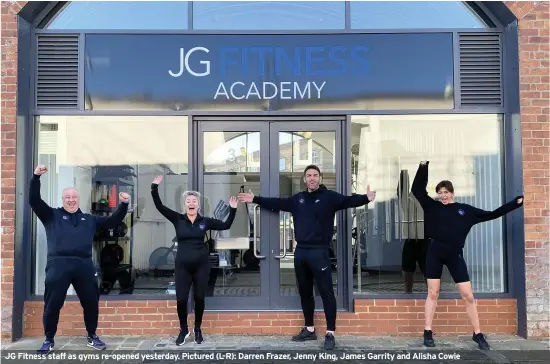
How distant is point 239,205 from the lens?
619 cm

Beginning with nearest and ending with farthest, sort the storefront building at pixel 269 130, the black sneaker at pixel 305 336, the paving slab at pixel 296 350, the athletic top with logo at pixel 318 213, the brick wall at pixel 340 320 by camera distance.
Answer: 1. the paving slab at pixel 296 350
2. the athletic top with logo at pixel 318 213
3. the black sneaker at pixel 305 336
4. the brick wall at pixel 340 320
5. the storefront building at pixel 269 130

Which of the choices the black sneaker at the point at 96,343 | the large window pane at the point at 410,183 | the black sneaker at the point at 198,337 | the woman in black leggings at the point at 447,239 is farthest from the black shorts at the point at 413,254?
the black sneaker at the point at 96,343

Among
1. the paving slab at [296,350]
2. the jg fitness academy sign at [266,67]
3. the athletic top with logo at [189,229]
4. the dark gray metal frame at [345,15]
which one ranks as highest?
the dark gray metal frame at [345,15]

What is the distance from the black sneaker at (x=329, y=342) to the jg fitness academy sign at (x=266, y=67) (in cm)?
254

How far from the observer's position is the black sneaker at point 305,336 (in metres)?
5.68

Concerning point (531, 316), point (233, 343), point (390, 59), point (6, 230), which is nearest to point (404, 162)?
point (390, 59)

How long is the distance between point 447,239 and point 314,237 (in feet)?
4.39

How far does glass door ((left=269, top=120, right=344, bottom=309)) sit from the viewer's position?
6.07m

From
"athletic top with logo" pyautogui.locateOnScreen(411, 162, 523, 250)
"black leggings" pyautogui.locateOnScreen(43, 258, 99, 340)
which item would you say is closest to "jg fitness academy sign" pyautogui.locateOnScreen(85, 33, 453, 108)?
"athletic top with logo" pyautogui.locateOnScreen(411, 162, 523, 250)

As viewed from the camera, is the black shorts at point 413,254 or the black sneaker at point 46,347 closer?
the black sneaker at point 46,347

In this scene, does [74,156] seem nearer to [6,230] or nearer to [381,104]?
[6,230]

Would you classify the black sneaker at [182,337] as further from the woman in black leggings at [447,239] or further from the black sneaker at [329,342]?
the woman in black leggings at [447,239]

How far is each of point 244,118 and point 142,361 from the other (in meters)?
2.77

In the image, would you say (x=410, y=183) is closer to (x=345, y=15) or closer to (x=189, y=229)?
(x=345, y=15)
